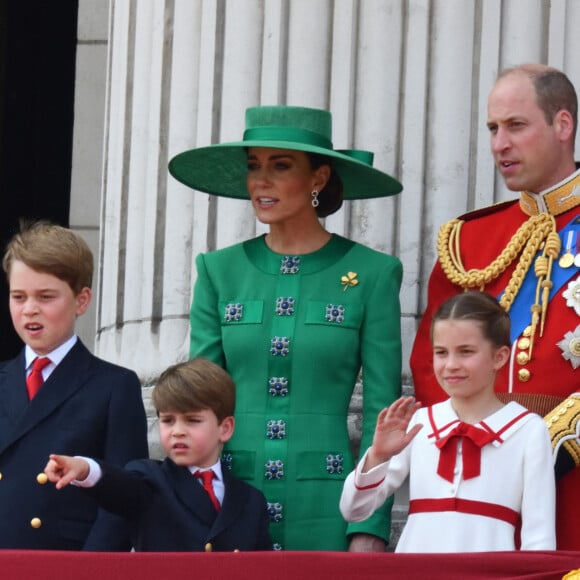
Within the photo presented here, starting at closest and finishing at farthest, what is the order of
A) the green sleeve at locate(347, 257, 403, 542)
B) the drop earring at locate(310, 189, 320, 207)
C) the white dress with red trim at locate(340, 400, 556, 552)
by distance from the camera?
the white dress with red trim at locate(340, 400, 556, 552), the green sleeve at locate(347, 257, 403, 542), the drop earring at locate(310, 189, 320, 207)

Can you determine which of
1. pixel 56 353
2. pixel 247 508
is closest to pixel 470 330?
pixel 247 508

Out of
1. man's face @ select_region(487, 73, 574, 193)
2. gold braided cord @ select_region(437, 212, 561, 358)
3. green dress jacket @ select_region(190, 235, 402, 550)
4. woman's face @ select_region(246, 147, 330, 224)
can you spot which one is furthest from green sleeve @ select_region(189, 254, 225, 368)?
man's face @ select_region(487, 73, 574, 193)

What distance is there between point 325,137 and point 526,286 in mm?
701

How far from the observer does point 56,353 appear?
5172 millimetres

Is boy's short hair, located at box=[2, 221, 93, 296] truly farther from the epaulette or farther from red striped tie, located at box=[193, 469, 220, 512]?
the epaulette

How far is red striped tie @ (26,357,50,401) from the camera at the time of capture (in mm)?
5129

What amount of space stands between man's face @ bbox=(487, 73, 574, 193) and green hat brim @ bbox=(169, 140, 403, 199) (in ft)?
1.19

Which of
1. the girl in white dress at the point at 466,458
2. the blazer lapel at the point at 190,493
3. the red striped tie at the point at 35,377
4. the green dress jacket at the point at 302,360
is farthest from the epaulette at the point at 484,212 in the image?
the red striped tie at the point at 35,377

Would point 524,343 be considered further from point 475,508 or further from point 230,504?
point 230,504

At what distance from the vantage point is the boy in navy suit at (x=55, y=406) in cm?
500

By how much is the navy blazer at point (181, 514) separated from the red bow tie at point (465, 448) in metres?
0.50

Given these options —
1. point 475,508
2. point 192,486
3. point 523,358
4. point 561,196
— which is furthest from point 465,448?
point 561,196

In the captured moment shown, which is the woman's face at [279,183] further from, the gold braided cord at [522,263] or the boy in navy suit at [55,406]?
the boy in navy suit at [55,406]

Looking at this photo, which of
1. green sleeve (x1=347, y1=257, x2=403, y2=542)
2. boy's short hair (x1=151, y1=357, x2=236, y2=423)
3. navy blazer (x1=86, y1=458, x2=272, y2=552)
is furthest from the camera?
green sleeve (x1=347, y1=257, x2=403, y2=542)
